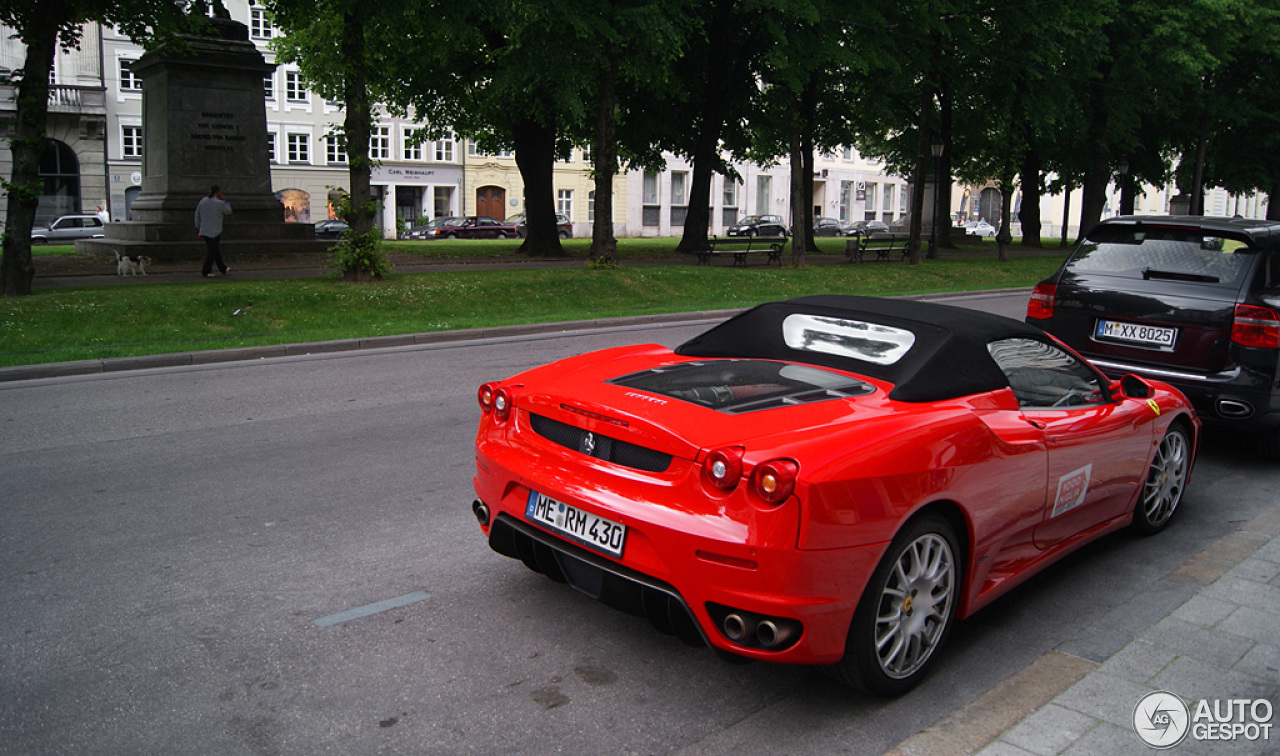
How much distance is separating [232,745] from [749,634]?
173cm

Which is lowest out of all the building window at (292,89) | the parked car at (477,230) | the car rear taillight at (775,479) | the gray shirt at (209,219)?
the car rear taillight at (775,479)

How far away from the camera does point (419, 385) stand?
33.0ft

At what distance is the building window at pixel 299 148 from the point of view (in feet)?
→ 194

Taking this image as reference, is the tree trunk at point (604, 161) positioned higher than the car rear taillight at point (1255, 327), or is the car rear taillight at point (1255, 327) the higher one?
the tree trunk at point (604, 161)

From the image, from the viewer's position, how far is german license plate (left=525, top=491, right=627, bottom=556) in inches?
142

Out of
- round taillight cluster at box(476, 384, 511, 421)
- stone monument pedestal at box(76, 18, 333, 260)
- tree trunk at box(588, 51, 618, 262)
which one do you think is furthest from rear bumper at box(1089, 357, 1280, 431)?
stone monument pedestal at box(76, 18, 333, 260)

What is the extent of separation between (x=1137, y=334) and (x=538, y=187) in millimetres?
24017

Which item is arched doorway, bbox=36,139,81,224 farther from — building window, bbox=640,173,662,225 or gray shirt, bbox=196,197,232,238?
gray shirt, bbox=196,197,232,238

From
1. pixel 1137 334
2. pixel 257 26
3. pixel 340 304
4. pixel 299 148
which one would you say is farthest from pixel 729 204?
pixel 1137 334

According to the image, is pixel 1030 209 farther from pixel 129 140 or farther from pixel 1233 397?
pixel 129 140

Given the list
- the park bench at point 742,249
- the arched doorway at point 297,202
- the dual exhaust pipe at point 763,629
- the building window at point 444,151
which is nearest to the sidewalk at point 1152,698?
the dual exhaust pipe at point 763,629

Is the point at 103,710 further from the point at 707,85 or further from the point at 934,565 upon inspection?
the point at 707,85

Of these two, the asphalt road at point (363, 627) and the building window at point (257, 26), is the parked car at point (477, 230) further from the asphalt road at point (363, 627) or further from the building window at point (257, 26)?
the asphalt road at point (363, 627)

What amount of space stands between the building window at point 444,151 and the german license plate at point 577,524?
2448 inches
